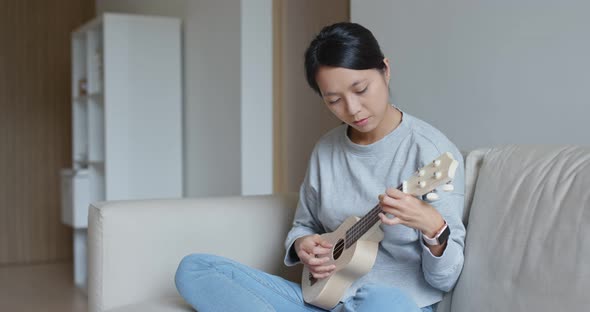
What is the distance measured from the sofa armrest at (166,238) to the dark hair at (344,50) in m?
0.55

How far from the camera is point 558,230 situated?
4.42 feet

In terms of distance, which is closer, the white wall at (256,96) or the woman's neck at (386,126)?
the woman's neck at (386,126)

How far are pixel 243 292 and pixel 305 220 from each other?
0.36 metres

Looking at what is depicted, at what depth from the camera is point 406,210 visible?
1.38 meters

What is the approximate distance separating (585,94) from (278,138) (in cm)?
215

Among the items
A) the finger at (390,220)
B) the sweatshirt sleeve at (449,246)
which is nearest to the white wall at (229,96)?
the sweatshirt sleeve at (449,246)

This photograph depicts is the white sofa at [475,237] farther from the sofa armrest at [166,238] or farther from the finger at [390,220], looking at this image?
the finger at [390,220]

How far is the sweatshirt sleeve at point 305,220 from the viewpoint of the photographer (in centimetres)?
182

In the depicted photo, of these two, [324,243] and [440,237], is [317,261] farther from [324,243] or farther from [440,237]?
[440,237]

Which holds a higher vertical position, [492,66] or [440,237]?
[492,66]

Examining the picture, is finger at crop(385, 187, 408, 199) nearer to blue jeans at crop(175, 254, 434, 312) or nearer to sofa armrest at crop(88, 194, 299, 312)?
blue jeans at crop(175, 254, 434, 312)

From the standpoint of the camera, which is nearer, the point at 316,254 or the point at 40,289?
the point at 316,254

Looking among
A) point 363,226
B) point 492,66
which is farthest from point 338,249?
point 492,66

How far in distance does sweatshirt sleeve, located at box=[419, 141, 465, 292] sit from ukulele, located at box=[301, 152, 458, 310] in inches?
2.0
